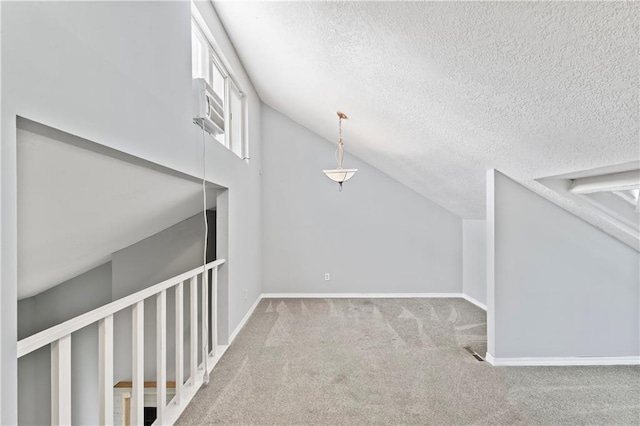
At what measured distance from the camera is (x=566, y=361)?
283 centimetres

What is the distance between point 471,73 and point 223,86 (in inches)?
97.9

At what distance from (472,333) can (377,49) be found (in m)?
3.01

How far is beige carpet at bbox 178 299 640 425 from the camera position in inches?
83.3

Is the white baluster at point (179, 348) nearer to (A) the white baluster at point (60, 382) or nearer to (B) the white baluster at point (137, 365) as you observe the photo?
(B) the white baluster at point (137, 365)

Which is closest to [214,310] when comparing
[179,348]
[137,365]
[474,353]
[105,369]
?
[179,348]

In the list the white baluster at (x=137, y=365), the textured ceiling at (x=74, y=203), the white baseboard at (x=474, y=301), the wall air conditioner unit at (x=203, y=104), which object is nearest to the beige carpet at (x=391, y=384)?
the white baluster at (x=137, y=365)

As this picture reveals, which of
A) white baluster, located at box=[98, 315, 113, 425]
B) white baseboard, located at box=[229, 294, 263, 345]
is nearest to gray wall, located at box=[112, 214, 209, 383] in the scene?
white baseboard, located at box=[229, 294, 263, 345]

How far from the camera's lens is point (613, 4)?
108cm

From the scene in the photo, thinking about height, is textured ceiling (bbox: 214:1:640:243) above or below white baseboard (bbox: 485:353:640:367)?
above

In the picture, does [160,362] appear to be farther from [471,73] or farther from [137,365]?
[471,73]

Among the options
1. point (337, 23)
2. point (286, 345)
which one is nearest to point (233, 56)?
point (337, 23)

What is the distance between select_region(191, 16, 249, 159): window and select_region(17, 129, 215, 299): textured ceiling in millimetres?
913

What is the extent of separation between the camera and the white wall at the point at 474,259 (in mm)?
4578

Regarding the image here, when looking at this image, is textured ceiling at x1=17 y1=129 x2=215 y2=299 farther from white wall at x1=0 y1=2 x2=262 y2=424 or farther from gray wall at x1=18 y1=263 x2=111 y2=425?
gray wall at x1=18 y1=263 x2=111 y2=425
